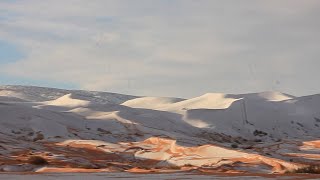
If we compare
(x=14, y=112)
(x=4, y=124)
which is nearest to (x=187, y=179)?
(x=4, y=124)

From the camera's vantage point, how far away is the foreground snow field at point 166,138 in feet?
108

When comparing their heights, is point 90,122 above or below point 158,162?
above

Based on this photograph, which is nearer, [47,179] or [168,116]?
[47,179]

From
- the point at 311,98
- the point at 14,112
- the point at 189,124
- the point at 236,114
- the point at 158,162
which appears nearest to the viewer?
the point at 158,162

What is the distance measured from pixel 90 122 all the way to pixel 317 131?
1651 inches

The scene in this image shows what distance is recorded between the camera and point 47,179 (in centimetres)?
1852

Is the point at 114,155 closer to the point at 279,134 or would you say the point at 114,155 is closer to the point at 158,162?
the point at 158,162

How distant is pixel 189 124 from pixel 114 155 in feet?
149

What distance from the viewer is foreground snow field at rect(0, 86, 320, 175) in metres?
33.0

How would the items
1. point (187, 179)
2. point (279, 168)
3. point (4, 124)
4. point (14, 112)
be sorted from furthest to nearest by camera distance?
point (14, 112), point (4, 124), point (279, 168), point (187, 179)

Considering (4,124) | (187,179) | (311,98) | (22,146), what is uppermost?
(311,98)

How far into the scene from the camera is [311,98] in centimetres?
11650

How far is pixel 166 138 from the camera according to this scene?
6244cm

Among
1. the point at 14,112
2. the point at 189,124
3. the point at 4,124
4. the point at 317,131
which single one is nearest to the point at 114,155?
the point at 4,124
